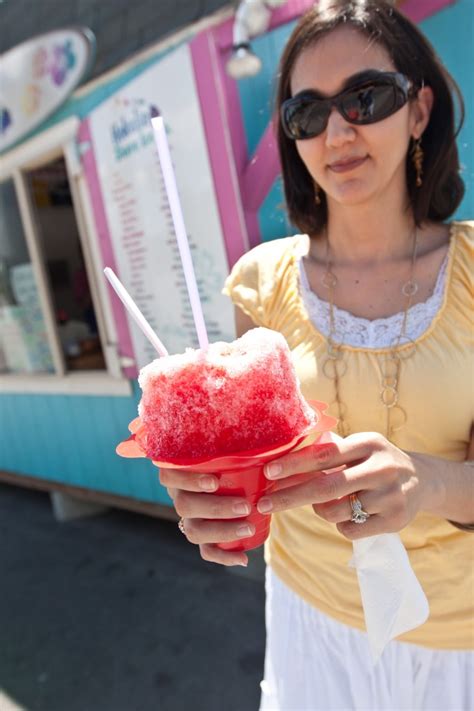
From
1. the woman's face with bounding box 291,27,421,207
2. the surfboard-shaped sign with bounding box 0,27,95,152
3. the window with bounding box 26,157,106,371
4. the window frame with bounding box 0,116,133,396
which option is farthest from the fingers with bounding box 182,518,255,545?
the window with bounding box 26,157,106,371

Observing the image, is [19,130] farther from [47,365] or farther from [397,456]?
[397,456]

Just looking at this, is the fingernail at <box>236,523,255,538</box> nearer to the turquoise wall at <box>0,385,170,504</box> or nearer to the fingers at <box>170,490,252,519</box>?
the fingers at <box>170,490,252,519</box>

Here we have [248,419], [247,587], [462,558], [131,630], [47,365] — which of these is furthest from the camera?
[47,365]

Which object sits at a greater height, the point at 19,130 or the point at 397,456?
the point at 19,130

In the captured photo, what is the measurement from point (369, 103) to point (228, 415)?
818 mm

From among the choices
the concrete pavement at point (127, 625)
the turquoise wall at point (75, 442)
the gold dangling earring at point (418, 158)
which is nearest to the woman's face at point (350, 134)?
the gold dangling earring at point (418, 158)

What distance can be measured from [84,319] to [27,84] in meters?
1.87

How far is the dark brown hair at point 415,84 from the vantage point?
1.25 m

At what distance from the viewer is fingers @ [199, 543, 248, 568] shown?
3.17 ft

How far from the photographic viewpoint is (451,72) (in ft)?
6.64

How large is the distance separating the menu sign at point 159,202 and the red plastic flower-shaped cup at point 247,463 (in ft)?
6.30

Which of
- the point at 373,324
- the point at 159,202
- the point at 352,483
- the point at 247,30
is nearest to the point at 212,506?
the point at 352,483

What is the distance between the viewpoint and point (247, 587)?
11.0 feet

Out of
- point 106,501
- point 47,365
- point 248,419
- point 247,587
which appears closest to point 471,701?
point 248,419
